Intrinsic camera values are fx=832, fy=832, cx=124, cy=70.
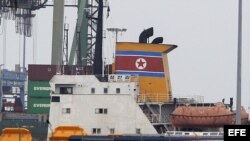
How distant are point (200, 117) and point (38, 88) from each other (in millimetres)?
37117

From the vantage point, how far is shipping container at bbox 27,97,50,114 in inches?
3120

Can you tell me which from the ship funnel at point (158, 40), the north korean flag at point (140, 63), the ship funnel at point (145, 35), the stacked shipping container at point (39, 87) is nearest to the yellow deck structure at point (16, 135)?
the north korean flag at point (140, 63)

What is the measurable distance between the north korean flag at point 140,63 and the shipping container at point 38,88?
103 ft

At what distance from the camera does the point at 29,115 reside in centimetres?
7619

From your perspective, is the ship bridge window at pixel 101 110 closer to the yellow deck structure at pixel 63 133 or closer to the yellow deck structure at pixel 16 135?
the yellow deck structure at pixel 63 133

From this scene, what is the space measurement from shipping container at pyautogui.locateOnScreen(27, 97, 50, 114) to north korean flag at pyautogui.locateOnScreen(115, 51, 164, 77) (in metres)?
32.8

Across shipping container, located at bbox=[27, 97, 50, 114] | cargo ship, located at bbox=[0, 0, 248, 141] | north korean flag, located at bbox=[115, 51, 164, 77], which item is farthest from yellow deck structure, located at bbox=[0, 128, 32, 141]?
shipping container, located at bbox=[27, 97, 50, 114]

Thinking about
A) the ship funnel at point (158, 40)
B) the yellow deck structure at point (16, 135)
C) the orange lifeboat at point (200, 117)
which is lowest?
the yellow deck structure at point (16, 135)

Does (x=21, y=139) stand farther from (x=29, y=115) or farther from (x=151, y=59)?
(x=29, y=115)

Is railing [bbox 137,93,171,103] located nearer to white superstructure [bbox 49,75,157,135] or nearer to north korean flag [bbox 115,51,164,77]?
white superstructure [bbox 49,75,157,135]

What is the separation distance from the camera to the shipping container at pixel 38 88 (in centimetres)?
7762

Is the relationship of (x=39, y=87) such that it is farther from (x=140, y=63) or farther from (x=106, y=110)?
(x=106, y=110)

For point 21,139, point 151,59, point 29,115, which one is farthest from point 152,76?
point 29,115

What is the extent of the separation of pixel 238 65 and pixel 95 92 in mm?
23177
